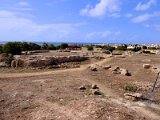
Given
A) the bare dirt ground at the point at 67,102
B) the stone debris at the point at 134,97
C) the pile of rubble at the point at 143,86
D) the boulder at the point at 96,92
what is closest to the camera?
the bare dirt ground at the point at 67,102

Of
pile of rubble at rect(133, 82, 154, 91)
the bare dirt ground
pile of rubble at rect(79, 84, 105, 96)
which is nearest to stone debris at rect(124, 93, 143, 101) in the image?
the bare dirt ground

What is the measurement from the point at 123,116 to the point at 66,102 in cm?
313

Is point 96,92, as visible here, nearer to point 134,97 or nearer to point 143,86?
point 134,97

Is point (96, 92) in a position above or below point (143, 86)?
above

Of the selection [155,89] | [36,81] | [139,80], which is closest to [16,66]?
[36,81]

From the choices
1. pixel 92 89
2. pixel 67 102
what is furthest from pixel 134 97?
pixel 67 102

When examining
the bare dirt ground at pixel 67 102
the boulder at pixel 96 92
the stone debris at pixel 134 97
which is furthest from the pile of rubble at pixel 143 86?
the boulder at pixel 96 92

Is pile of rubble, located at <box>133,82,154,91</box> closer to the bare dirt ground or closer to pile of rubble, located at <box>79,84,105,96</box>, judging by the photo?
the bare dirt ground

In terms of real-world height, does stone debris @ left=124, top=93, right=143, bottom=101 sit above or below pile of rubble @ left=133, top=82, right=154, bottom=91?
above

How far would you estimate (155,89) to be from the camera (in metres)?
19.0

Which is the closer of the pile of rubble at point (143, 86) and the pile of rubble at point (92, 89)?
the pile of rubble at point (92, 89)

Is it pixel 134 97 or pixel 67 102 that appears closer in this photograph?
pixel 67 102

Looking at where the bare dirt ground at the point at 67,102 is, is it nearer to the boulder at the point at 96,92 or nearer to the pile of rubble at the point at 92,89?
the pile of rubble at the point at 92,89

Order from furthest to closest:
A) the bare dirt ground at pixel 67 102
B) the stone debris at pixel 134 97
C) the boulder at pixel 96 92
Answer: the boulder at pixel 96 92, the stone debris at pixel 134 97, the bare dirt ground at pixel 67 102
